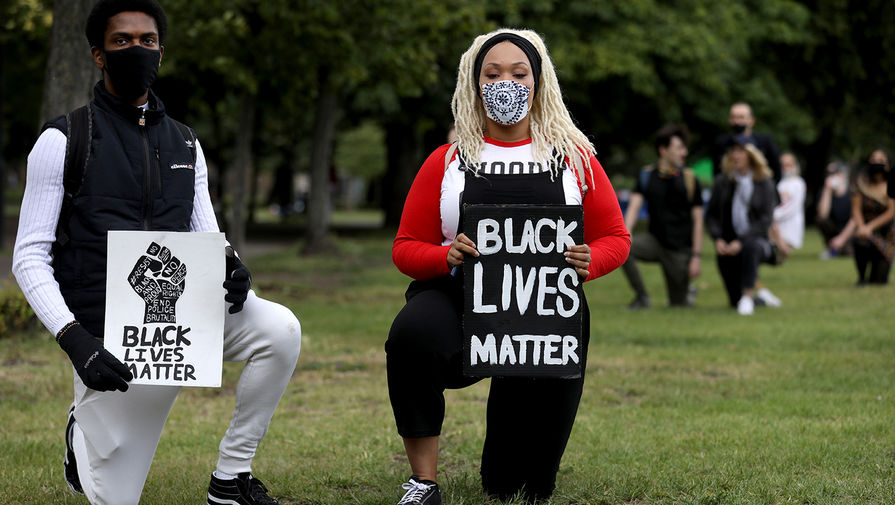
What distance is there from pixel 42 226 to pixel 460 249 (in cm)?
143

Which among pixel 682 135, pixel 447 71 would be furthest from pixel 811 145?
pixel 682 135

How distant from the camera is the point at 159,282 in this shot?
3.85 metres

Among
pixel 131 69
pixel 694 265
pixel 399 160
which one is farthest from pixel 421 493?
pixel 399 160

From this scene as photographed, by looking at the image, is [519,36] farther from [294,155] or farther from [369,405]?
[294,155]

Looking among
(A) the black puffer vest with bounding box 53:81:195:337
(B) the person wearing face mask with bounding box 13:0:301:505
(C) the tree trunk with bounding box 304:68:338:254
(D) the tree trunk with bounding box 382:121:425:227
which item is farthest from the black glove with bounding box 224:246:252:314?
(D) the tree trunk with bounding box 382:121:425:227

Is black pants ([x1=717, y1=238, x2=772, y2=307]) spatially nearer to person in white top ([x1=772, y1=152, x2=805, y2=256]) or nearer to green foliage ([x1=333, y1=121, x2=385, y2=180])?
→ person in white top ([x1=772, y1=152, x2=805, y2=256])

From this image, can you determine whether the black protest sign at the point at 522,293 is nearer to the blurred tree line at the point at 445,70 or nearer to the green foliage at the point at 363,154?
the blurred tree line at the point at 445,70

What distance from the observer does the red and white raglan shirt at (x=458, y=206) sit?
4188 millimetres

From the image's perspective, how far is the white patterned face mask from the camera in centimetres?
412

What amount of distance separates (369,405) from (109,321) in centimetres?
324

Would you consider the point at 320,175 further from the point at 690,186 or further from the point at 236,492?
the point at 236,492

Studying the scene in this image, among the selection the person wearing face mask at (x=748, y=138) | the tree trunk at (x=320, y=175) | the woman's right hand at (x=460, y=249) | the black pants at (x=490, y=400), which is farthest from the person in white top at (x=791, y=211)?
the woman's right hand at (x=460, y=249)

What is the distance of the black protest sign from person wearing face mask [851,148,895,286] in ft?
36.9

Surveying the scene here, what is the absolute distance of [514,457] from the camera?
449 centimetres
